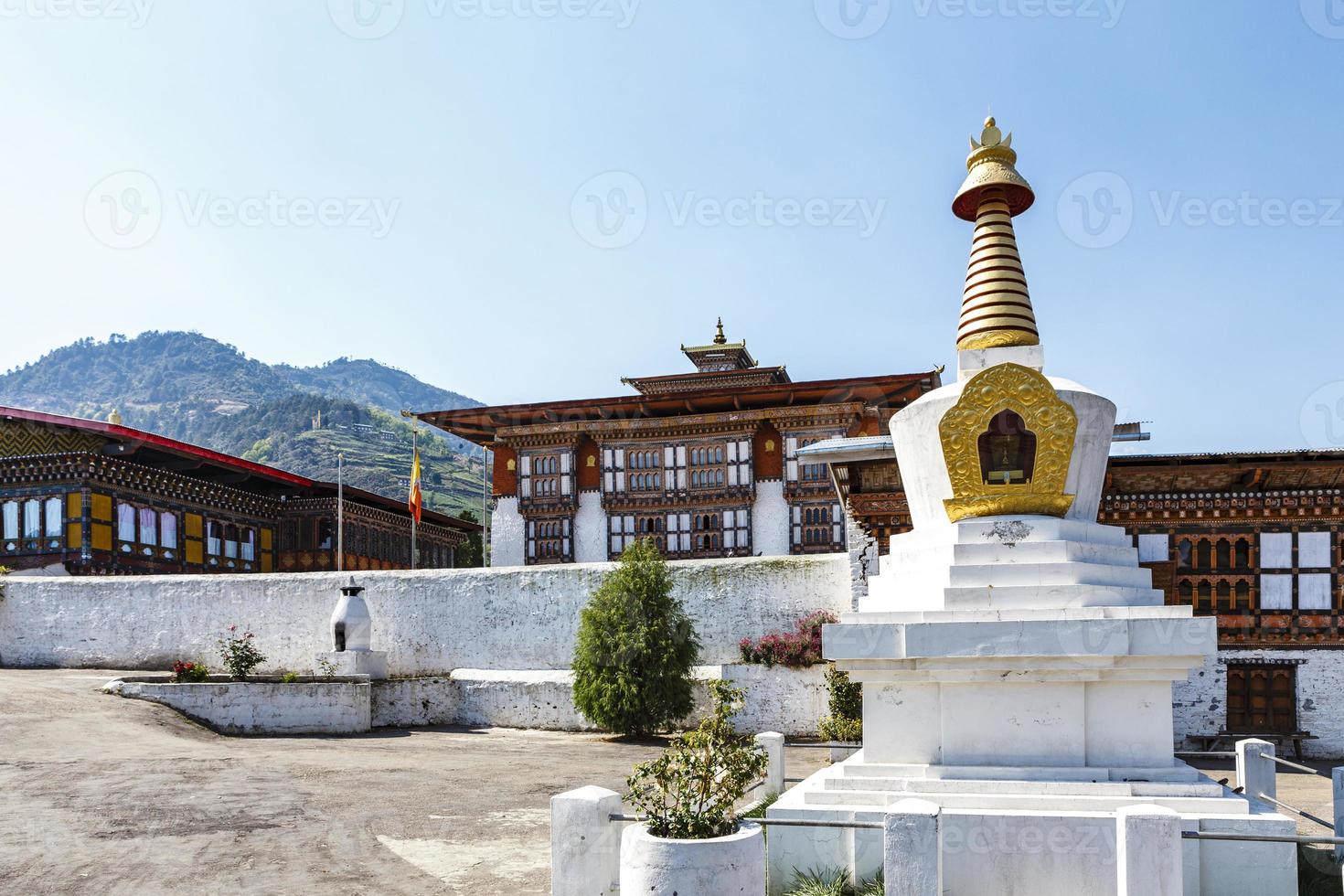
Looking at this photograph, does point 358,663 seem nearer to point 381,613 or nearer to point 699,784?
point 381,613

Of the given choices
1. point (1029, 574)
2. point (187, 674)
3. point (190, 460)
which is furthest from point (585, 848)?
point (190, 460)

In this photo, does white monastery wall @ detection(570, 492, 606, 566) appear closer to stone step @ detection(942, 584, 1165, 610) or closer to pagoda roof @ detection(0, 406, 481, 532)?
pagoda roof @ detection(0, 406, 481, 532)

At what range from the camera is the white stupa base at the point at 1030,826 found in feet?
28.7

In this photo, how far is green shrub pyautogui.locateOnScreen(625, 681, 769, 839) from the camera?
781cm

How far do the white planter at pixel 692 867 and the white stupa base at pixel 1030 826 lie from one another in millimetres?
2129

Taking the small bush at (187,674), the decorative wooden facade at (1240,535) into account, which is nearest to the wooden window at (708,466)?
the decorative wooden facade at (1240,535)

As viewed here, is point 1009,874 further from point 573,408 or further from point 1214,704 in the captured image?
point 573,408

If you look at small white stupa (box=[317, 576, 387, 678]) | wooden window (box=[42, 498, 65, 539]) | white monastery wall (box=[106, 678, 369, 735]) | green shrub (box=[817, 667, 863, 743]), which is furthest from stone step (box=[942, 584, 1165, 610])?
wooden window (box=[42, 498, 65, 539])

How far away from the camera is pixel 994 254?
12070mm

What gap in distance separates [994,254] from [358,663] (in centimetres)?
2292

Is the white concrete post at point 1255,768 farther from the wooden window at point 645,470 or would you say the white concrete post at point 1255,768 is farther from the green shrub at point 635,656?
the wooden window at point 645,470

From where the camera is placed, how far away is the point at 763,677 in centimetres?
2702

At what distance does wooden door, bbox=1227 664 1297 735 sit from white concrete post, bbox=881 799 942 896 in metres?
21.0

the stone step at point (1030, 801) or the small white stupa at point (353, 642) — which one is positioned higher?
the stone step at point (1030, 801)
